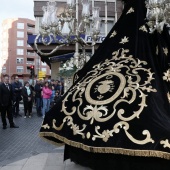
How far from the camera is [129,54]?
13.7 ft

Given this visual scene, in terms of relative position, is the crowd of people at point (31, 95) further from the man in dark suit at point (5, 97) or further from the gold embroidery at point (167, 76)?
the gold embroidery at point (167, 76)

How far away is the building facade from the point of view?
84.4m

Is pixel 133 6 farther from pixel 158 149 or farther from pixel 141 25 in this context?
pixel 158 149

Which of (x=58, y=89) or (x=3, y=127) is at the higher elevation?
(x=58, y=89)

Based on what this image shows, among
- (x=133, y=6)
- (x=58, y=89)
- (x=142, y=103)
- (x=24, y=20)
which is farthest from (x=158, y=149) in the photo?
(x=24, y=20)

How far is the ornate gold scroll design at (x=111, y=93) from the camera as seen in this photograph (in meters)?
3.39

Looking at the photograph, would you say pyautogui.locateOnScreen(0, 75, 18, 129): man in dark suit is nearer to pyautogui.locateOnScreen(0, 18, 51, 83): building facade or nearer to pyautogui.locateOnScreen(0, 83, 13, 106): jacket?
pyautogui.locateOnScreen(0, 83, 13, 106): jacket

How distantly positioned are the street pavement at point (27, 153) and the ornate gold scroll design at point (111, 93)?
1.10 meters

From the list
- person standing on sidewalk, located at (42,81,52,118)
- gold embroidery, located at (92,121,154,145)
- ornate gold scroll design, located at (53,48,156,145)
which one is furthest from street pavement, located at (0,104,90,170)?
person standing on sidewalk, located at (42,81,52,118)

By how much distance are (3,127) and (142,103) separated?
7.39 metres

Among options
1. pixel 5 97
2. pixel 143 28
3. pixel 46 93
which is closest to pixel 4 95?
pixel 5 97

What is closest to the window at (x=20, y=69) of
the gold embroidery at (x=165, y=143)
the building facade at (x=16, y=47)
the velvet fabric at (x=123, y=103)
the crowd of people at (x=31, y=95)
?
the building facade at (x=16, y=47)

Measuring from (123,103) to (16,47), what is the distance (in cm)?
8549

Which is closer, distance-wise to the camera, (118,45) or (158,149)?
(158,149)
